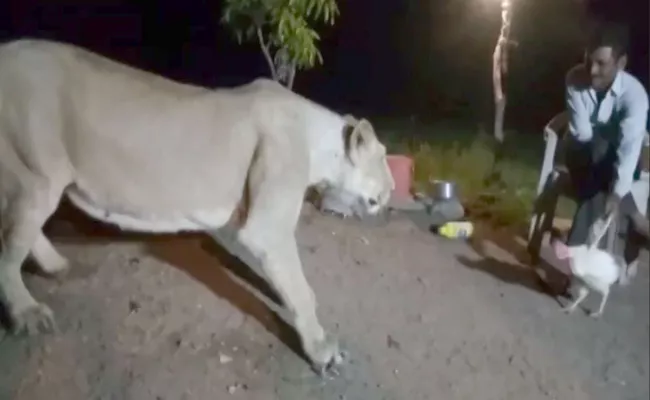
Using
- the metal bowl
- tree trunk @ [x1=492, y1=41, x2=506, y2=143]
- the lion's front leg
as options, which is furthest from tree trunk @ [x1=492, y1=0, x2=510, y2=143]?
the lion's front leg

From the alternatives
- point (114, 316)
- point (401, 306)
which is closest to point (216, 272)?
point (114, 316)

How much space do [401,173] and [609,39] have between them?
320mm

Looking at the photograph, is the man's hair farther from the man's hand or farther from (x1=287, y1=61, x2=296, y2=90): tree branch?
(x1=287, y1=61, x2=296, y2=90): tree branch

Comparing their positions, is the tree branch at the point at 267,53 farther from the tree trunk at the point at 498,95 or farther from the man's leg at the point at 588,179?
the man's leg at the point at 588,179

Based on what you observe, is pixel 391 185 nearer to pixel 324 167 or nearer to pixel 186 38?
pixel 324 167

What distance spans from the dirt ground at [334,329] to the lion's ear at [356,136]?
4.8 inches

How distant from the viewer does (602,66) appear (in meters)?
1.10

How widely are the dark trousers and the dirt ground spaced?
11 centimetres

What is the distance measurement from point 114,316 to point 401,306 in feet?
Answer: 1.22

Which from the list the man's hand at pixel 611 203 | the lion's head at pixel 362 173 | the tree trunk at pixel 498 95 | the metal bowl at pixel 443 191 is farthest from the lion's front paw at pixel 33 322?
the man's hand at pixel 611 203

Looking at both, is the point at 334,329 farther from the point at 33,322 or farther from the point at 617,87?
the point at 617,87

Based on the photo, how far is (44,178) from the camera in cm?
100

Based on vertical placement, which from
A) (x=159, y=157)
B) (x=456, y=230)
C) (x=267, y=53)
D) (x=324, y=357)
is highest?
(x=267, y=53)

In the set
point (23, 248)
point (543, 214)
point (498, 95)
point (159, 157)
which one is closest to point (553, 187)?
point (543, 214)
